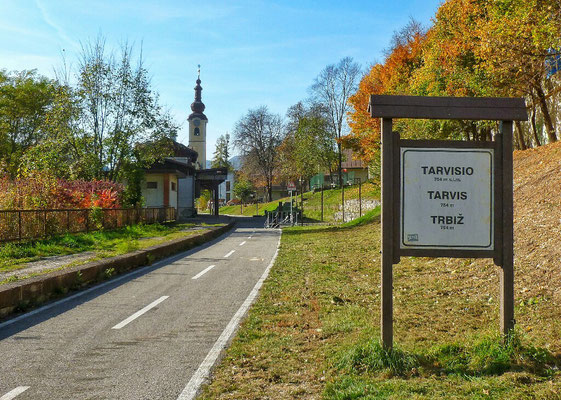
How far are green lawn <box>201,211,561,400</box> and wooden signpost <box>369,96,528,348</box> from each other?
571mm

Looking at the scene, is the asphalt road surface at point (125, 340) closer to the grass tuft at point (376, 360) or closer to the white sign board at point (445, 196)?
the grass tuft at point (376, 360)

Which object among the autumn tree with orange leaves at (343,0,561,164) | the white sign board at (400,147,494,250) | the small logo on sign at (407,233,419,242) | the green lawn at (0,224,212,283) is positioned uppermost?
the autumn tree with orange leaves at (343,0,561,164)

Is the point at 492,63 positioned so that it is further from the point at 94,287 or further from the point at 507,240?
the point at 94,287

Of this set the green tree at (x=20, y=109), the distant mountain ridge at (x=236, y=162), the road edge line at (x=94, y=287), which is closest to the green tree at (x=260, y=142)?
the distant mountain ridge at (x=236, y=162)

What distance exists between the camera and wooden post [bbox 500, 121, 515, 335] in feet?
15.3

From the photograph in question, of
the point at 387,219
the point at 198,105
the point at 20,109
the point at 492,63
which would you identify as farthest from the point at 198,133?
the point at 387,219

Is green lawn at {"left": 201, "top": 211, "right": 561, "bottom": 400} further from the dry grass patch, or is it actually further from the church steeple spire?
the church steeple spire

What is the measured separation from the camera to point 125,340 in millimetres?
5664

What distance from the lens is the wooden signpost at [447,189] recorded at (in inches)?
186

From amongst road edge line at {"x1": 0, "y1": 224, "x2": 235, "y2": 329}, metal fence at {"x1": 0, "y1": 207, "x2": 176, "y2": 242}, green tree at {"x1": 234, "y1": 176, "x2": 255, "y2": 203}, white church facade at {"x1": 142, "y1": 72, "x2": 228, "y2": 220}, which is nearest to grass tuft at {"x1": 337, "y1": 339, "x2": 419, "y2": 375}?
road edge line at {"x1": 0, "y1": 224, "x2": 235, "y2": 329}

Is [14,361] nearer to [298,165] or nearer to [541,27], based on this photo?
[541,27]

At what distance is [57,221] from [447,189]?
1503 centimetres

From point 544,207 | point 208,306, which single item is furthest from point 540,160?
point 208,306

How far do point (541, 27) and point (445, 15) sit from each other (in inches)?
484
